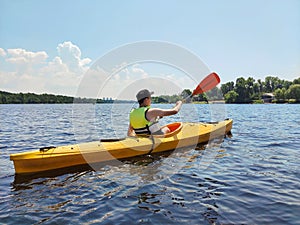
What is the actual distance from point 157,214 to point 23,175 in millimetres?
3013

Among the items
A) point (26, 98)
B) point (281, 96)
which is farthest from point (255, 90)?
point (26, 98)

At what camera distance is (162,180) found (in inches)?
178

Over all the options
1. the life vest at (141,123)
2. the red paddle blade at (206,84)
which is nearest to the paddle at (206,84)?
the red paddle blade at (206,84)

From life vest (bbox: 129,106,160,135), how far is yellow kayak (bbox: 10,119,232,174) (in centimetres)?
20

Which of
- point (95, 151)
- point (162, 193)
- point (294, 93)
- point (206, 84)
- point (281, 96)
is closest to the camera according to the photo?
point (162, 193)

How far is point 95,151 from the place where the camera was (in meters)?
5.30

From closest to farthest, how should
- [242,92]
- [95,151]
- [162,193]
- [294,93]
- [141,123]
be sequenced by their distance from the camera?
[162,193], [95,151], [141,123], [294,93], [242,92]

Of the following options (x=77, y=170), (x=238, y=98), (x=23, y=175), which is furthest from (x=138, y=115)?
(x=238, y=98)

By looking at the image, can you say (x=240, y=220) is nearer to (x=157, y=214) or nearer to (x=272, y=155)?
(x=157, y=214)

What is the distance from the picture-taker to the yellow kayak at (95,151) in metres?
4.77

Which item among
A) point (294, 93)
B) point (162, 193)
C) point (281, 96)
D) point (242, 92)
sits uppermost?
point (242, 92)

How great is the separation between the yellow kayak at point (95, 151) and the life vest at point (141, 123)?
0.20 meters

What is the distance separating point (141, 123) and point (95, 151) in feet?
4.99

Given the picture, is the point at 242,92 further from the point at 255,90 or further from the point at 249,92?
the point at 255,90
